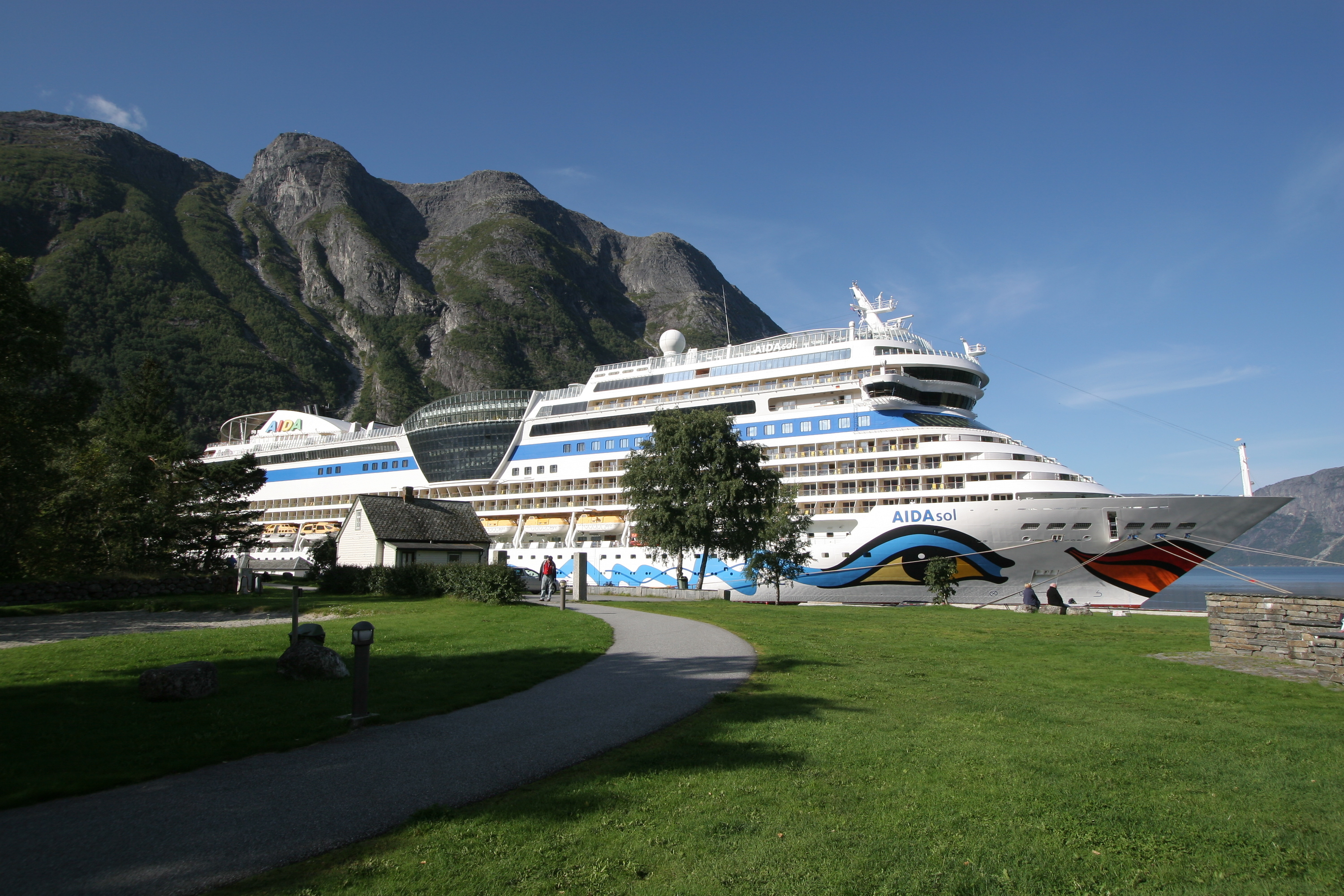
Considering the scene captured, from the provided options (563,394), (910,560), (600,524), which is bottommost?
(910,560)

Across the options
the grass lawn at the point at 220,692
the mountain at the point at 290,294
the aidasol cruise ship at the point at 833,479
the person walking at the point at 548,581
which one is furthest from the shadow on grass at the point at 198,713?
the mountain at the point at 290,294

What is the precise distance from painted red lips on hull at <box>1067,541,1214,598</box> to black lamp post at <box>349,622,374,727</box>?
35.2m

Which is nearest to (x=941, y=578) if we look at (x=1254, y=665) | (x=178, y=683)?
(x=1254, y=665)

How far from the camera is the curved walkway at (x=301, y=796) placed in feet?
14.7

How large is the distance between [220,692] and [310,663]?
1289 millimetres

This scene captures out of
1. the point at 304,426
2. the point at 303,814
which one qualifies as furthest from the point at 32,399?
the point at 304,426

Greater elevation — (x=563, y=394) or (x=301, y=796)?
(x=563, y=394)

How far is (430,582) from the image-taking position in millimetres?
29234

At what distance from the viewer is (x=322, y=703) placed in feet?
30.1

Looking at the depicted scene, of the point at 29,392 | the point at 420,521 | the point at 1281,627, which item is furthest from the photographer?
the point at 420,521

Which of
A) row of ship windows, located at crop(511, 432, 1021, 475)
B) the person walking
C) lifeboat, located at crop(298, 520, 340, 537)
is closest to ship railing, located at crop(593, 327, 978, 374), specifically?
row of ship windows, located at crop(511, 432, 1021, 475)

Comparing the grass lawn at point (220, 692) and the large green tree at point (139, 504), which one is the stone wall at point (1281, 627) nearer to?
the grass lawn at point (220, 692)

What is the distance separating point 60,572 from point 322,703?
32.2m

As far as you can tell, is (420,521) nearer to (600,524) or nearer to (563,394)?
(600,524)
